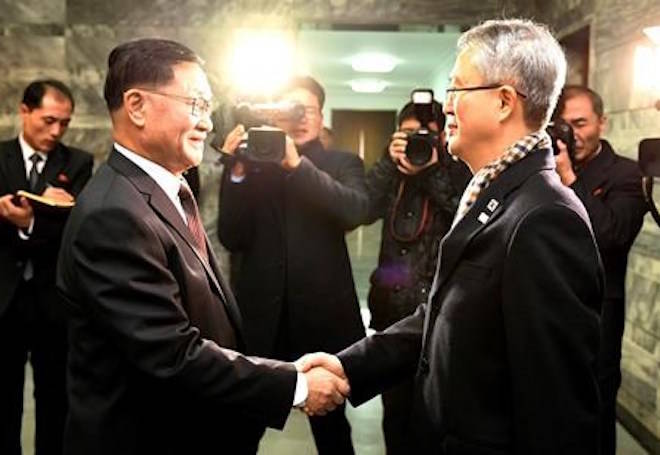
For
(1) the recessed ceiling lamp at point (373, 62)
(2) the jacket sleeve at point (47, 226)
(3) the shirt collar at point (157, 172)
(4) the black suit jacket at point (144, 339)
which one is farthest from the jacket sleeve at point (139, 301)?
(1) the recessed ceiling lamp at point (373, 62)

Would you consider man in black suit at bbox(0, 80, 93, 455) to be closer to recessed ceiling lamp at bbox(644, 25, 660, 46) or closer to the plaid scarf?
the plaid scarf

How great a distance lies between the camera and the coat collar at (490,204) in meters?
1.39

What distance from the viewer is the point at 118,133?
1.61 metres

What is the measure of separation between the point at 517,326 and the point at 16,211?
2.00 meters

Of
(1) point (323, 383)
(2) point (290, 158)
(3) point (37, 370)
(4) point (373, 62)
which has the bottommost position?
(3) point (37, 370)

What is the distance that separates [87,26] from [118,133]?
3101 millimetres

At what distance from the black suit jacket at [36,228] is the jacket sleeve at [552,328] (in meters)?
1.91

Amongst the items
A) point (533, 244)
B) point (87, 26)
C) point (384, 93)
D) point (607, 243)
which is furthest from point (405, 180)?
point (384, 93)

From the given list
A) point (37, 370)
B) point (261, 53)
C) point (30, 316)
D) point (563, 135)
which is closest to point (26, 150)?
point (30, 316)

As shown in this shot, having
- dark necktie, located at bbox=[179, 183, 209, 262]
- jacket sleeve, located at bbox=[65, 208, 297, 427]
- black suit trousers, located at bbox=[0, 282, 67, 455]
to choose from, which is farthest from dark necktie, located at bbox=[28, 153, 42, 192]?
jacket sleeve, located at bbox=[65, 208, 297, 427]

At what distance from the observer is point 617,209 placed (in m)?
2.47

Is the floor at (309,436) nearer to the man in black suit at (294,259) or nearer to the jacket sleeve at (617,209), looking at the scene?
the man in black suit at (294,259)

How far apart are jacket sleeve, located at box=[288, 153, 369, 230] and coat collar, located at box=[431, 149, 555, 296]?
114 centimetres

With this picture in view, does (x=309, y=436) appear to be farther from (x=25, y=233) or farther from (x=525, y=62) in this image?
(x=525, y=62)
